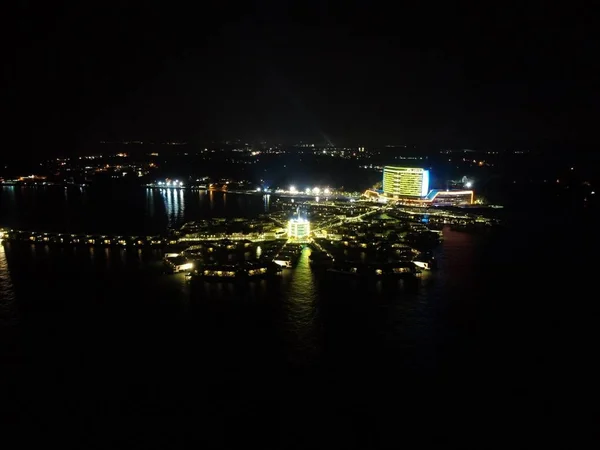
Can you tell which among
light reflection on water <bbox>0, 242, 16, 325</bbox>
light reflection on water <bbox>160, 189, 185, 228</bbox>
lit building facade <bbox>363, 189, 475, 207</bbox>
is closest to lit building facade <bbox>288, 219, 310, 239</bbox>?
light reflection on water <bbox>160, 189, 185, 228</bbox>

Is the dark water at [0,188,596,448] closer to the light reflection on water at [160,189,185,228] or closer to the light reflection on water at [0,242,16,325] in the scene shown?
the light reflection on water at [0,242,16,325]

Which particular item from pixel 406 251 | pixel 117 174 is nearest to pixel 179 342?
pixel 406 251

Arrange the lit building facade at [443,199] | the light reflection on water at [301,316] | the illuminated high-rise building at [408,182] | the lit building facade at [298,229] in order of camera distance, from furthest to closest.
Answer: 1. the illuminated high-rise building at [408,182]
2. the lit building facade at [443,199]
3. the lit building facade at [298,229]
4. the light reflection on water at [301,316]

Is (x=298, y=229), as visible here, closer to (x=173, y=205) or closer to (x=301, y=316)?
(x=301, y=316)

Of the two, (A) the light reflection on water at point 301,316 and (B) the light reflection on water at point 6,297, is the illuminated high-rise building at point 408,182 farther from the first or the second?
(B) the light reflection on water at point 6,297

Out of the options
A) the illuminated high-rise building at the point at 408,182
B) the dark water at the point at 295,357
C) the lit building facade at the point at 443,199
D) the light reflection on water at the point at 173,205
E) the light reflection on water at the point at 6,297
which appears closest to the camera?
the dark water at the point at 295,357

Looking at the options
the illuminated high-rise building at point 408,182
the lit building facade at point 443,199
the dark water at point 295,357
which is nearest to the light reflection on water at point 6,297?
the dark water at point 295,357
